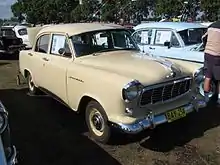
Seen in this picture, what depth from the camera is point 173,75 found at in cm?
464

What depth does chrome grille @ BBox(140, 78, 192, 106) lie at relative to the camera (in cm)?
436

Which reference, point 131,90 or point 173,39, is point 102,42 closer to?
point 131,90

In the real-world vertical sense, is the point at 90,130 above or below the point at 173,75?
below

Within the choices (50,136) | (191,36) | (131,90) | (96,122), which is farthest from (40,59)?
(191,36)

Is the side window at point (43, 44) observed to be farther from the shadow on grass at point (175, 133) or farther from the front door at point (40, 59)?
the shadow on grass at point (175, 133)

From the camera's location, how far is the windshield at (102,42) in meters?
5.48

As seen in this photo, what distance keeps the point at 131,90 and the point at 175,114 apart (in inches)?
34.1

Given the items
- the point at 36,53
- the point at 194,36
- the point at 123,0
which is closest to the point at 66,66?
the point at 36,53

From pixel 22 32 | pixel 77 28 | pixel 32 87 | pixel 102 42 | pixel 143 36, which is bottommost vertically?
pixel 32 87

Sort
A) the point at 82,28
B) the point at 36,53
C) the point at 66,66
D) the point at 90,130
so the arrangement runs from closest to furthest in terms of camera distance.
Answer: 1. the point at 90,130
2. the point at 66,66
3. the point at 82,28
4. the point at 36,53

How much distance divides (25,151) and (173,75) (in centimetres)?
227

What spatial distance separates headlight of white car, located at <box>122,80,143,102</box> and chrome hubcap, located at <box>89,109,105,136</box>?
63cm

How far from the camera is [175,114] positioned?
459cm

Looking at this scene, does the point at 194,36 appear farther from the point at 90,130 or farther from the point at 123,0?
the point at 123,0
